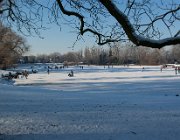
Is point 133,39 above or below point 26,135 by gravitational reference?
above

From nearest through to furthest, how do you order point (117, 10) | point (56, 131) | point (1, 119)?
point (117, 10) < point (56, 131) < point (1, 119)

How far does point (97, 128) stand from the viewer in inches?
521

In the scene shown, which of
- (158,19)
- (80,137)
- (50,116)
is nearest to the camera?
(158,19)

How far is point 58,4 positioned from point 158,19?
2.53 metres

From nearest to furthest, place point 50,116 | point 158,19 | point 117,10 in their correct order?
1. point 117,10
2. point 158,19
3. point 50,116

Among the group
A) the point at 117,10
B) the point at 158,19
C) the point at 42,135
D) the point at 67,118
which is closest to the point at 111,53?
the point at 158,19

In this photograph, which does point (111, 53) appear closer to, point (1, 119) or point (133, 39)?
→ point (133, 39)

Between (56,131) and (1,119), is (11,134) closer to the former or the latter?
(56,131)

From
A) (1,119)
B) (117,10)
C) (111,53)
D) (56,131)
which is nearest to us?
(117,10)

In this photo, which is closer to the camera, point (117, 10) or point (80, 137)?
point (117, 10)

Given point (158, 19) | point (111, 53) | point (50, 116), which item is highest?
point (158, 19)

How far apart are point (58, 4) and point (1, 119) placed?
6140 mm

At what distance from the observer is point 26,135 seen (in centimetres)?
1208

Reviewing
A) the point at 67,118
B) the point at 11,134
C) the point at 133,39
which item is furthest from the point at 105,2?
the point at 67,118
